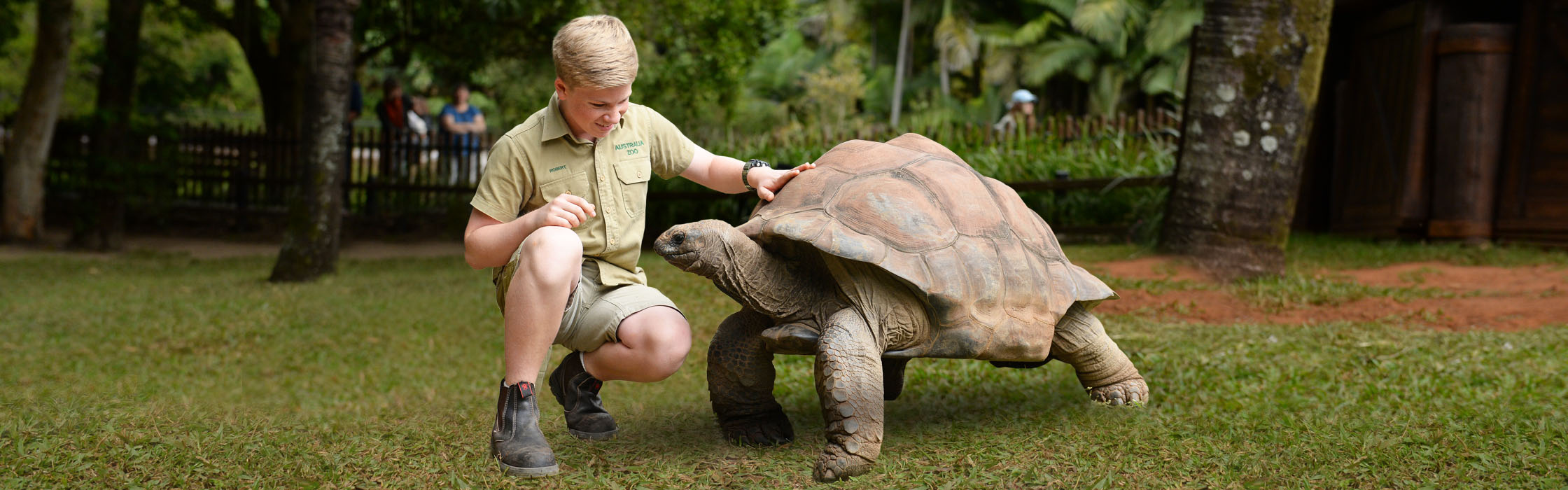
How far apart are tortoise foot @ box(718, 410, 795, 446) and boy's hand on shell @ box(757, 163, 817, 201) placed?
0.68 metres

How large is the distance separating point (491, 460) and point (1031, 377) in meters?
2.29

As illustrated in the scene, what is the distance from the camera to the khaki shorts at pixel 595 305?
9.75 ft

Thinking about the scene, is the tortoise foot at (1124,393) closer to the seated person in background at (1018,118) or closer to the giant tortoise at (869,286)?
the giant tortoise at (869,286)

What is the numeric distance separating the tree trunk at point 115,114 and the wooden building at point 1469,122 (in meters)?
11.6

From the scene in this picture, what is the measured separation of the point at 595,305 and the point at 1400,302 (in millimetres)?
4622

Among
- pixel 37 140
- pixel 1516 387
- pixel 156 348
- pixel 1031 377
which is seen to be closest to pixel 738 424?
pixel 1031 377

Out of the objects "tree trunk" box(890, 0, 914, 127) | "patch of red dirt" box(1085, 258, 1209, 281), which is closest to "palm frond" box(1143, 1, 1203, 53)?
"tree trunk" box(890, 0, 914, 127)

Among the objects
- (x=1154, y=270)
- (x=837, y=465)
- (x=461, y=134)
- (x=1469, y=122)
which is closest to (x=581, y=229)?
(x=837, y=465)

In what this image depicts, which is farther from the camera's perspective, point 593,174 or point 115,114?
point 115,114

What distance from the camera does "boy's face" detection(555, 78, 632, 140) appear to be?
2725 mm

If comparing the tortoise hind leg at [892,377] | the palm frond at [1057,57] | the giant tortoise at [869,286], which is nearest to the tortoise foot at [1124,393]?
the giant tortoise at [869,286]

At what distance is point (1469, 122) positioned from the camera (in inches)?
328

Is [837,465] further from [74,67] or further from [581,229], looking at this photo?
[74,67]

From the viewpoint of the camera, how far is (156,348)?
5477mm
